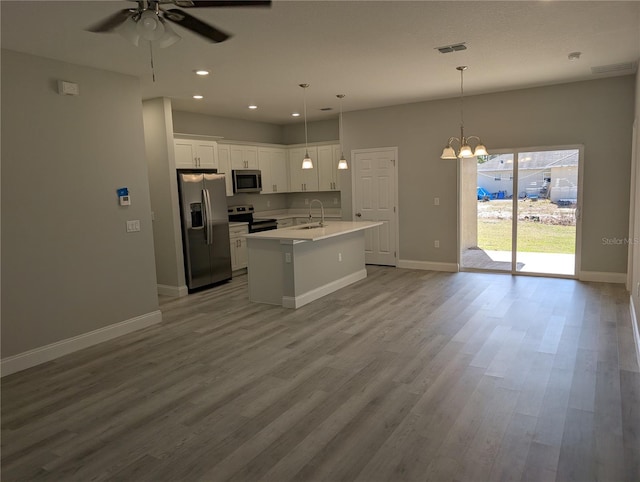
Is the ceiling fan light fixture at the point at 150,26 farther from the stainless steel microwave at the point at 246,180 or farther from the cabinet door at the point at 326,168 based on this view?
the cabinet door at the point at 326,168

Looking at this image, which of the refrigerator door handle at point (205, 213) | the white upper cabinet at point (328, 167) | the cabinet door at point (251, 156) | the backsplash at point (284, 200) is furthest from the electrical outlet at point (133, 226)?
the white upper cabinet at point (328, 167)

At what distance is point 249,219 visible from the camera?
8.02 m

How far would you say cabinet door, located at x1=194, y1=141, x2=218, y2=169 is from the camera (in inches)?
271

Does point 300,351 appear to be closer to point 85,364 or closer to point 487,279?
point 85,364

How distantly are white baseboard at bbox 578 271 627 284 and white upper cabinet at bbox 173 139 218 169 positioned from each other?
5.97m

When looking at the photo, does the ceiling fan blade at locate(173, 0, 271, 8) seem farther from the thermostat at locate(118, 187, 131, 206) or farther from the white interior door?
the white interior door

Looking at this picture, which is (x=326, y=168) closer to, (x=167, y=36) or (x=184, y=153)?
(x=184, y=153)

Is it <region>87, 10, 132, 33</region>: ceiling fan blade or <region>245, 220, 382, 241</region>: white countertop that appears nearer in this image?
<region>87, 10, 132, 33</region>: ceiling fan blade

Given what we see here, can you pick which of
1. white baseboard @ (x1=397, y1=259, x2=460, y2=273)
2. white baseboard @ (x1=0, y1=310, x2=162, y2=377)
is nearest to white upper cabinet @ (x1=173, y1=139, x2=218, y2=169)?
white baseboard @ (x1=0, y1=310, x2=162, y2=377)

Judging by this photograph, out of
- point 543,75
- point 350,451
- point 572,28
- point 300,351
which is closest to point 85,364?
point 300,351

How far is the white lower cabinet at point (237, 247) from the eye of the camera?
7383 mm

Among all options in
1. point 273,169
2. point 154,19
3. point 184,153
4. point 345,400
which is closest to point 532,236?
point 273,169

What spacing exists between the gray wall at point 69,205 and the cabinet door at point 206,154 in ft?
6.54

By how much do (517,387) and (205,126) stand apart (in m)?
6.54
